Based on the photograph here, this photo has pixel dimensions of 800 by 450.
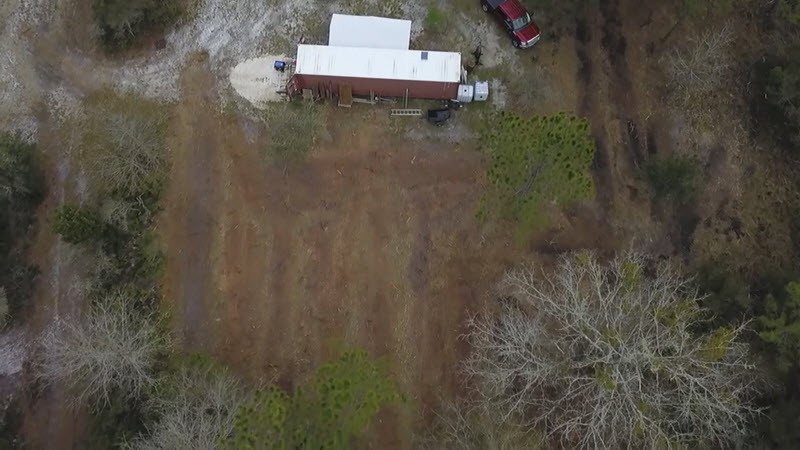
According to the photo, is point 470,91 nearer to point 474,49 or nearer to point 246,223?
point 474,49

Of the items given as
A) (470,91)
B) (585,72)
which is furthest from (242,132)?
(585,72)

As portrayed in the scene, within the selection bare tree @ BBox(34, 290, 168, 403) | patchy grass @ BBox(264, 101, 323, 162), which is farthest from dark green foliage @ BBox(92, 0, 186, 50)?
bare tree @ BBox(34, 290, 168, 403)

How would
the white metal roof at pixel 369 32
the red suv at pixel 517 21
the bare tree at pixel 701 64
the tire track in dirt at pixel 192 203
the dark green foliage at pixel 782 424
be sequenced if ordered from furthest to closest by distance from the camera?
the red suv at pixel 517 21 < the white metal roof at pixel 369 32 < the bare tree at pixel 701 64 < the tire track in dirt at pixel 192 203 < the dark green foliage at pixel 782 424

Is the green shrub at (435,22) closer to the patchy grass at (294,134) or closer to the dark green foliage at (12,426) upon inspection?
the patchy grass at (294,134)

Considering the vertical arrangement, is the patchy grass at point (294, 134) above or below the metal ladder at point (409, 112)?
below

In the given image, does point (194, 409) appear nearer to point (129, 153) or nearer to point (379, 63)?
point (129, 153)

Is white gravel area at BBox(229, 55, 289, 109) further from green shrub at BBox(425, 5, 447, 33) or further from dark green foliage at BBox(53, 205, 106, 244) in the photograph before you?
dark green foliage at BBox(53, 205, 106, 244)

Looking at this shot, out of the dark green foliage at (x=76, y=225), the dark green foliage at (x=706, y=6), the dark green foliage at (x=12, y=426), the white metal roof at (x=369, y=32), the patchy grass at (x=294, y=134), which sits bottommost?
the dark green foliage at (x=12, y=426)

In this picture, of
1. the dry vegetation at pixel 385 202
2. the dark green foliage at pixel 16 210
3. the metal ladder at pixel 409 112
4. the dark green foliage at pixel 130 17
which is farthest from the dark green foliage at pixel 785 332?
the dark green foliage at pixel 16 210
